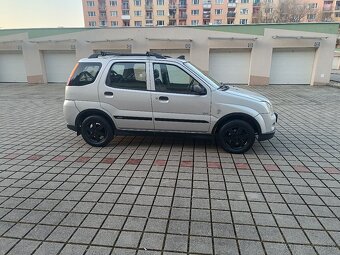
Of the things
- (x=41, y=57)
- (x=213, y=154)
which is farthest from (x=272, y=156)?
(x=41, y=57)

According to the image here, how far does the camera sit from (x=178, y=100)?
4.62m

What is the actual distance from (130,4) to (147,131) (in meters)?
65.6

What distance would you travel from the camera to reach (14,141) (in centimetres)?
555

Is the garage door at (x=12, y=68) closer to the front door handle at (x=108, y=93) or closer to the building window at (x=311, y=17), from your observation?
the front door handle at (x=108, y=93)

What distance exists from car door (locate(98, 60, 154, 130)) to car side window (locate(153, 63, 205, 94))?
21 centimetres

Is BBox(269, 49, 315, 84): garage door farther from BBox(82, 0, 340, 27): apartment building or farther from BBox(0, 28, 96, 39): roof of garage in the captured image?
BBox(82, 0, 340, 27): apartment building

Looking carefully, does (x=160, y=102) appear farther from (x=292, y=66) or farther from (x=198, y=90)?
(x=292, y=66)

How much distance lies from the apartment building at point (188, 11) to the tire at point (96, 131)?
61.7 meters

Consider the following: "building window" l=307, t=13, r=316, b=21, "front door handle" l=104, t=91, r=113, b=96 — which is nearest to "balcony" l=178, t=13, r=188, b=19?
"building window" l=307, t=13, r=316, b=21

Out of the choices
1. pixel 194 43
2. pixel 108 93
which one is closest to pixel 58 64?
pixel 194 43

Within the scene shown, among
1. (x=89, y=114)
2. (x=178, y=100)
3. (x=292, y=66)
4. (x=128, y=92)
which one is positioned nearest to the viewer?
(x=178, y=100)

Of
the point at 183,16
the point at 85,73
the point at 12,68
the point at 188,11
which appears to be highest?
the point at 188,11

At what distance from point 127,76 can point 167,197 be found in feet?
8.61

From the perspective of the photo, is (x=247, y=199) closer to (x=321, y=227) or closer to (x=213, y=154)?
(x=321, y=227)
